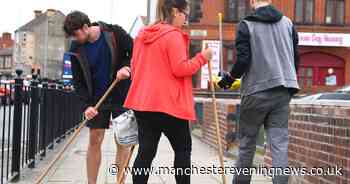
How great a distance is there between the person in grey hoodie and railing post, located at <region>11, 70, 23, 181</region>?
2944 millimetres

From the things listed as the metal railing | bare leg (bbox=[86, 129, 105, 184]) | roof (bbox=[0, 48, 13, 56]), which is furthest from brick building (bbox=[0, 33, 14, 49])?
bare leg (bbox=[86, 129, 105, 184])

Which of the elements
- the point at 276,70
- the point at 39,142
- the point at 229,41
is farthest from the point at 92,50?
the point at 229,41

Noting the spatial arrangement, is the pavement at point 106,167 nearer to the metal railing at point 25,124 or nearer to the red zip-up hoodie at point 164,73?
the metal railing at point 25,124

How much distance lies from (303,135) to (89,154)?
Result: 2275 mm

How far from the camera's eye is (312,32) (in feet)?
148

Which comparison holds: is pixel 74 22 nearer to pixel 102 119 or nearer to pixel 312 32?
pixel 102 119

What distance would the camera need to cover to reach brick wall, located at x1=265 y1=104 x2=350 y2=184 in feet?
18.8

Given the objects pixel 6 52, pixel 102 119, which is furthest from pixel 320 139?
pixel 6 52

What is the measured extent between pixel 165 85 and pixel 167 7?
643mm

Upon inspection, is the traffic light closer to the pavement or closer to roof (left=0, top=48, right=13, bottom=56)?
the pavement

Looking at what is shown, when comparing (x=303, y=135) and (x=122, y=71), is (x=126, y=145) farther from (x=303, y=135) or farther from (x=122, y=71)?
(x=303, y=135)

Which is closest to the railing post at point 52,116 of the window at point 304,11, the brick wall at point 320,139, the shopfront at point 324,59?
the brick wall at point 320,139

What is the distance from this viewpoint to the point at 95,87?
20.5 ft

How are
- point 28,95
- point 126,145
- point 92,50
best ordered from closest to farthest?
point 126,145 → point 92,50 → point 28,95
